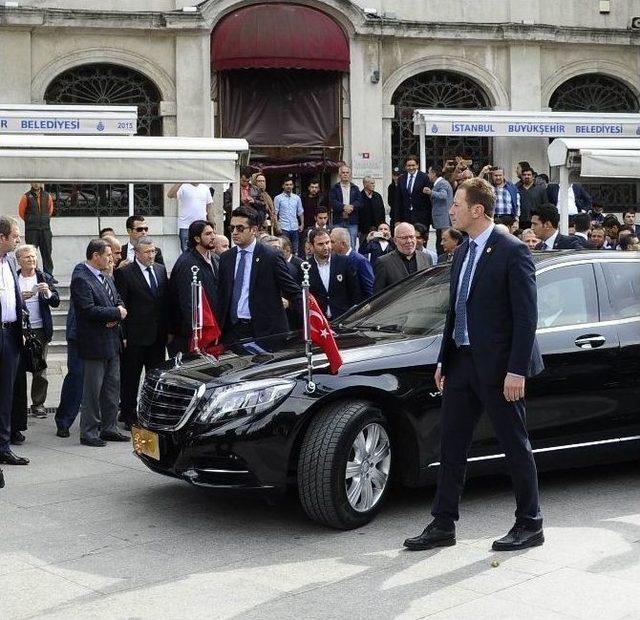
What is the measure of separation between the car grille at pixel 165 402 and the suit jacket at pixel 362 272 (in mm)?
4065

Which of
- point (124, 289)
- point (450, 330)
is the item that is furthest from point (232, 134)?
point (450, 330)

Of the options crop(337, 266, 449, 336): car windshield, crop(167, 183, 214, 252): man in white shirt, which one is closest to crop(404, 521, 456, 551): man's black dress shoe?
crop(337, 266, 449, 336): car windshield

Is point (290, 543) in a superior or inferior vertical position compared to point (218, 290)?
inferior

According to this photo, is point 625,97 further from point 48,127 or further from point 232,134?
point 48,127

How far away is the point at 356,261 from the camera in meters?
11.3

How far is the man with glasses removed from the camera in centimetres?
1151

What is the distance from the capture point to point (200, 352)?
7.84 m

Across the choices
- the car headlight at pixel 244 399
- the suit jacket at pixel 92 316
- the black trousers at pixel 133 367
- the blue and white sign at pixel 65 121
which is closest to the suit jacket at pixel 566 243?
the black trousers at pixel 133 367

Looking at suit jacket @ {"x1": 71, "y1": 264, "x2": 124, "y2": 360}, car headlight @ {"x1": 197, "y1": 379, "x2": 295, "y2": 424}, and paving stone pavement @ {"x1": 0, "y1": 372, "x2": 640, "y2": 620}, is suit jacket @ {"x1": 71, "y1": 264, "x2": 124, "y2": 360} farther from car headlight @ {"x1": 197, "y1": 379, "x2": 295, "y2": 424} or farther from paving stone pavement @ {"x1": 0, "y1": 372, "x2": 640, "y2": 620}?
car headlight @ {"x1": 197, "y1": 379, "x2": 295, "y2": 424}

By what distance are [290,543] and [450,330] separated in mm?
1506

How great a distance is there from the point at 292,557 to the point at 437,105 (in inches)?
737

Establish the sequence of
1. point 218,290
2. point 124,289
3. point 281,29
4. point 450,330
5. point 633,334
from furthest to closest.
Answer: point 281,29, point 124,289, point 218,290, point 633,334, point 450,330

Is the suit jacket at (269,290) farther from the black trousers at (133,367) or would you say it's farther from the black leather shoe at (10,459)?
the black leather shoe at (10,459)

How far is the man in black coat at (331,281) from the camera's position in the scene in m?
11.2
